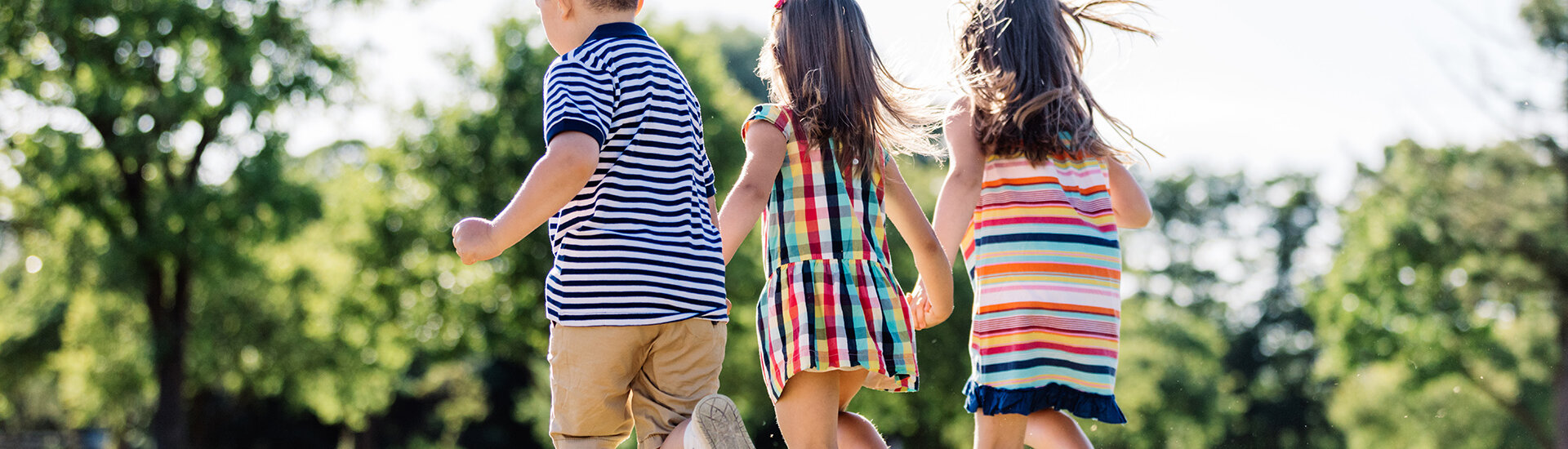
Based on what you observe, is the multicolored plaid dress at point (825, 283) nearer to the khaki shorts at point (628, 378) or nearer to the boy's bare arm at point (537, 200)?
the khaki shorts at point (628, 378)

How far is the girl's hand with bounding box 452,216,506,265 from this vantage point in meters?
2.13

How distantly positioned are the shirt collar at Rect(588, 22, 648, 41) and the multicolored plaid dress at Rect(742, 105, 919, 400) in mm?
436

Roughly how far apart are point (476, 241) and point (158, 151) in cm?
1512

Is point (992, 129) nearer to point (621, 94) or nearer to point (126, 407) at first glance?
point (621, 94)

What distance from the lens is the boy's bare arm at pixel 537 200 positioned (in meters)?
2.13

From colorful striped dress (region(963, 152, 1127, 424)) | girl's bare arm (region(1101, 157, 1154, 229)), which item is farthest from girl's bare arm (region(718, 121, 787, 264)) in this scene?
girl's bare arm (region(1101, 157, 1154, 229))

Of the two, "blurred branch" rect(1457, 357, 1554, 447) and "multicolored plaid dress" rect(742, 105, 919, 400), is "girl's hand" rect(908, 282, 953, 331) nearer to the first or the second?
"multicolored plaid dress" rect(742, 105, 919, 400)

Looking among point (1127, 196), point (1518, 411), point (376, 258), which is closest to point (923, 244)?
point (1127, 196)

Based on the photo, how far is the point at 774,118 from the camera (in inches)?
111

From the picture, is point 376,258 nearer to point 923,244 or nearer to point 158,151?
point 158,151

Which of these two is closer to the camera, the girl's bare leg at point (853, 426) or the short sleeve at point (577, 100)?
the short sleeve at point (577, 100)

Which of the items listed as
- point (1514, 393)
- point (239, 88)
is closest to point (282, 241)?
point (239, 88)

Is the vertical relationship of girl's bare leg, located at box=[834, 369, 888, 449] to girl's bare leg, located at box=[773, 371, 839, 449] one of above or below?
below

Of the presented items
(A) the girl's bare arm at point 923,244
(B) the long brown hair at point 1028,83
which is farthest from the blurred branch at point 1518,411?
(A) the girl's bare arm at point 923,244
